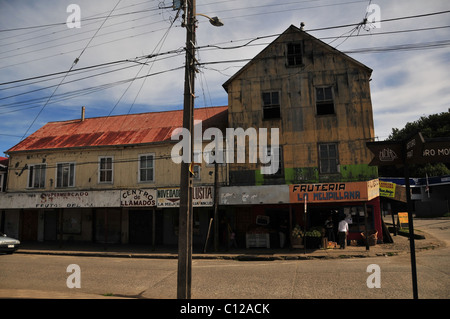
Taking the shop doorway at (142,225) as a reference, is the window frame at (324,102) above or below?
above

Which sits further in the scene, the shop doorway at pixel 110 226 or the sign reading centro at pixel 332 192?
the shop doorway at pixel 110 226

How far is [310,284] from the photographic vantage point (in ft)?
33.1

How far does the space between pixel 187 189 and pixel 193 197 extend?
1032 centimetres

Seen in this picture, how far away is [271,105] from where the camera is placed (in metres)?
20.0

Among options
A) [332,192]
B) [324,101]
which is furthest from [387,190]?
[324,101]

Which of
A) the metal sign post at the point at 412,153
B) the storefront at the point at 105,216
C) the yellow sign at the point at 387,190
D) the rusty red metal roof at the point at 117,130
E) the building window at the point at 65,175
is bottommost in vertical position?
the storefront at the point at 105,216

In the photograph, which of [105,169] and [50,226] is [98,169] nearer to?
[105,169]

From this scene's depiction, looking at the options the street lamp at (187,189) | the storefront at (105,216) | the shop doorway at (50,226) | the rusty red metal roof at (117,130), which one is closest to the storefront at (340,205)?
the storefront at (105,216)

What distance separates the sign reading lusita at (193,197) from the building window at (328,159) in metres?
6.35

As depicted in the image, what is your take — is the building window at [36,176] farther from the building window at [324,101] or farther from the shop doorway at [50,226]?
the building window at [324,101]

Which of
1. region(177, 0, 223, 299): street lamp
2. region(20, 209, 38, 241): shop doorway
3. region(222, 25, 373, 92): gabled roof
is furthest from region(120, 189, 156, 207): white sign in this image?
region(177, 0, 223, 299): street lamp

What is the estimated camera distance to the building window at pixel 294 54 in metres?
20.0
